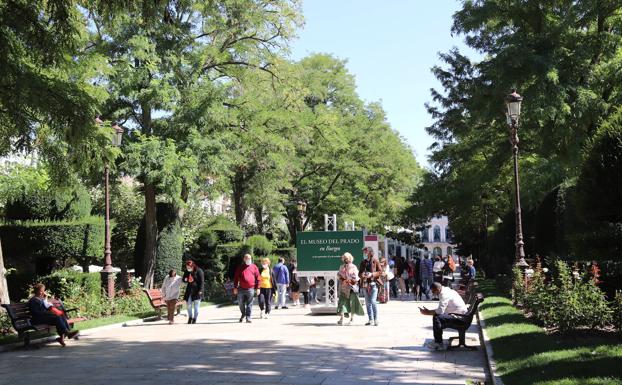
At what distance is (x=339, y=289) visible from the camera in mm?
17297

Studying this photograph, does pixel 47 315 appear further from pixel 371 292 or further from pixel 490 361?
pixel 490 361

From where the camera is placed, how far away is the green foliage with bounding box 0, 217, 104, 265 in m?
21.7

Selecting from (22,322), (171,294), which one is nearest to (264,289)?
(171,294)

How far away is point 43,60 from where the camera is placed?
13.3 metres

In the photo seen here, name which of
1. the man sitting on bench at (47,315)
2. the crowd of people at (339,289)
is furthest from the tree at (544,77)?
the man sitting on bench at (47,315)

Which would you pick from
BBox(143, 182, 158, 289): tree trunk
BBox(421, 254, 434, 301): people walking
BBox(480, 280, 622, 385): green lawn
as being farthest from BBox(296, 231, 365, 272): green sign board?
BBox(480, 280, 622, 385): green lawn

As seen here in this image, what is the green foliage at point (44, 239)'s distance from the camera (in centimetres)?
2167

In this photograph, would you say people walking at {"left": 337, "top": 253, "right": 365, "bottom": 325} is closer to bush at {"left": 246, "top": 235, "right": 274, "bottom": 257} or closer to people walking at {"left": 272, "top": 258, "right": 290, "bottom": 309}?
people walking at {"left": 272, "top": 258, "right": 290, "bottom": 309}

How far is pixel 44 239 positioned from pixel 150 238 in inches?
161

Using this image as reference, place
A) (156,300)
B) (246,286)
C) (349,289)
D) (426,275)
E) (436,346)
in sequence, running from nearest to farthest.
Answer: (436,346) → (349,289) → (246,286) → (156,300) → (426,275)

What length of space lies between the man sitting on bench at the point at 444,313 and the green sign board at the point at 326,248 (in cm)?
813

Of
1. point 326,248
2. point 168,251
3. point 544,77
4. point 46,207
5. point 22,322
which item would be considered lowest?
point 22,322

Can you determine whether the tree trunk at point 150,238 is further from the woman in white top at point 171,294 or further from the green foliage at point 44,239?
the woman in white top at point 171,294

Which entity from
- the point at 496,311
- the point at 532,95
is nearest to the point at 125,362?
the point at 496,311
